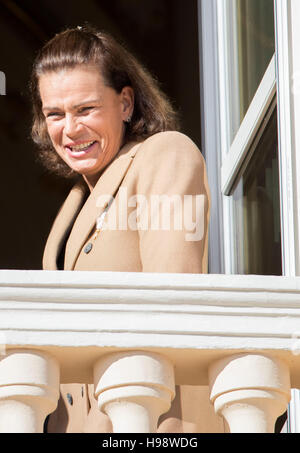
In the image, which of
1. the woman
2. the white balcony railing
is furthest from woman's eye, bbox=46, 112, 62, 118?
the white balcony railing

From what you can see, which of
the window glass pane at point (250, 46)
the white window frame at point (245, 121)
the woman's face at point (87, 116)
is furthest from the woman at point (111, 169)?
the window glass pane at point (250, 46)

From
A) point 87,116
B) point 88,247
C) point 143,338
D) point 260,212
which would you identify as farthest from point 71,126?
point 143,338

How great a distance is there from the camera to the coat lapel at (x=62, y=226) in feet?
6.79

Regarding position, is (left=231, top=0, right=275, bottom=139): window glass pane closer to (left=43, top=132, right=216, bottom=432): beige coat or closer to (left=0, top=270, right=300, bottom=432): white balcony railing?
(left=43, top=132, right=216, bottom=432): beige coat

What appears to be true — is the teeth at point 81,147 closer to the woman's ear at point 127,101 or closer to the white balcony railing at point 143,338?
the woman's ear at point 127,101

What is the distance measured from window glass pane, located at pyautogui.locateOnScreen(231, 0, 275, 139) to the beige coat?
1.53ft

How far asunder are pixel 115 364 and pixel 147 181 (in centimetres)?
63

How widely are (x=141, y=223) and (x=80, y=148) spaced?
34cm

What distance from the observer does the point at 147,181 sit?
1857 mm

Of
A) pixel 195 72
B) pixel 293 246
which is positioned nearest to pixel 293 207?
pixel 293 246

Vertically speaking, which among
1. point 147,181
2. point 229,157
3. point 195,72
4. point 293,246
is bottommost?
point 293,246

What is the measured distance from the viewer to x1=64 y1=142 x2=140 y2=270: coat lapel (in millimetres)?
1946
